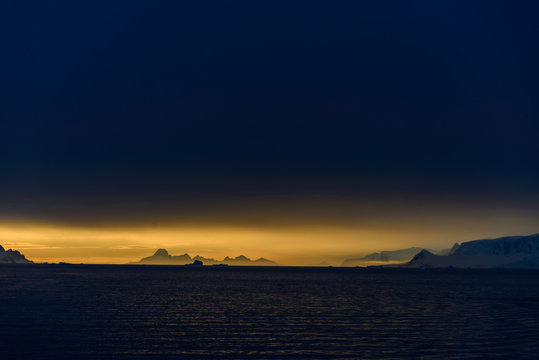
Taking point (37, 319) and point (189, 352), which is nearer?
point (189, 352)

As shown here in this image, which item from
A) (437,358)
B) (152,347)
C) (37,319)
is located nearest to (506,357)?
(437,358)

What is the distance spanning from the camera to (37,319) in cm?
6334

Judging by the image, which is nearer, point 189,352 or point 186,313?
point 189,352

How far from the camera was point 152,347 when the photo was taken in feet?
149

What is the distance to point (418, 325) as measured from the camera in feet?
200

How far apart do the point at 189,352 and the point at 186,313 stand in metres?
31.3

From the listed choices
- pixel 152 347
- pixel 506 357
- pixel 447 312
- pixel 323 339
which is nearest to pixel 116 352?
pixel 152 347

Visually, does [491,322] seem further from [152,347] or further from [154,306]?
[154,306]

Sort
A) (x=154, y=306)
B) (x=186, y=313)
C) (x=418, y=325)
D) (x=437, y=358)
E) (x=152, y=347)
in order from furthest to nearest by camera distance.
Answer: (x=154, y=306)
(x=186, y=313)
(x=418, y=325)
(x=152, y=347)
(x=437, y=358)

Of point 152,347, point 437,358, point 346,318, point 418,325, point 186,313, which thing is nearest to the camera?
point 437,358

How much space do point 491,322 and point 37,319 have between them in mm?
54748

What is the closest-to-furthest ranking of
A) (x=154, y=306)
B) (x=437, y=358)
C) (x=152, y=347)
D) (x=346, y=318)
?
(x=437, y=358) → (x=152, y=347) → (x=346, y=318) → (x=154, y=306)

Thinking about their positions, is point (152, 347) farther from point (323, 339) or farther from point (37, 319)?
point (37, 319)

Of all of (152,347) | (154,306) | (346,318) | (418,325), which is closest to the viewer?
(152,347)
